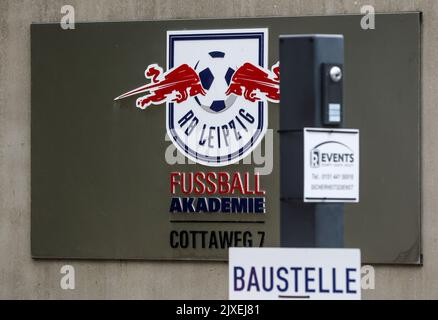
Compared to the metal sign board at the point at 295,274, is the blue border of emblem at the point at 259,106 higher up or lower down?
higher up

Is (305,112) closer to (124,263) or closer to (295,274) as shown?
(295,274)

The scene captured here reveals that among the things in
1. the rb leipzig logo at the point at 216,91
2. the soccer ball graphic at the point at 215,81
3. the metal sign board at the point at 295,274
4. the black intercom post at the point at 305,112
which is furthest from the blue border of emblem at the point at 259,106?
the black intercom post at the point at 305,112

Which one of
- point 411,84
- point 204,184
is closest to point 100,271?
point 204,184

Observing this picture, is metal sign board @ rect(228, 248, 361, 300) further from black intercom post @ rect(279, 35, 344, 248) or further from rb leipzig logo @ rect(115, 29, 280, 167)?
rb leipzig logo @ rect(115, 29, 280, 167)

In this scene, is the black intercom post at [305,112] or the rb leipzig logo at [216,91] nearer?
the black intercom post at [305,112]

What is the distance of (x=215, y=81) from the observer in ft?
35.7

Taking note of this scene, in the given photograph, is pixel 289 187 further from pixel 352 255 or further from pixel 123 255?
pixel 123 255

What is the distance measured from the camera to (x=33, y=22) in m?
11.3

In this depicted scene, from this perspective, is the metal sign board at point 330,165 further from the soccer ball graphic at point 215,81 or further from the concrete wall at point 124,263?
the soccer ball graphic at point 215,81

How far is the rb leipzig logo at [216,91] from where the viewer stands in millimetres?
10750

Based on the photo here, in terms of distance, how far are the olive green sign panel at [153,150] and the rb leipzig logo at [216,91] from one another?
8 centimetres

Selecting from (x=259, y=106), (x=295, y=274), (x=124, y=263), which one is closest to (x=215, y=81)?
(x=259, y=106)
